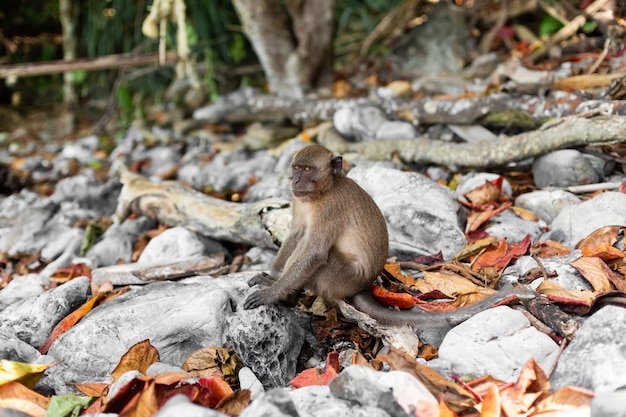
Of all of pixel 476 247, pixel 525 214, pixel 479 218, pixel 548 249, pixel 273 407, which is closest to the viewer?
pixel 273 407

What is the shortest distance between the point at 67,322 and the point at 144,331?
1.89 feet

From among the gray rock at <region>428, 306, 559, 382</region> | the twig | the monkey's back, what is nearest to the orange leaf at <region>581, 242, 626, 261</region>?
the gray rock at <region>428, 306, 559, 382</region>

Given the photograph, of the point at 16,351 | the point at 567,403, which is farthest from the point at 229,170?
the point at 567,403

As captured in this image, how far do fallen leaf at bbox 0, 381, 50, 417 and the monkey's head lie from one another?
1.62 m

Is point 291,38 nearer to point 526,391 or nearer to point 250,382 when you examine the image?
point 250,382

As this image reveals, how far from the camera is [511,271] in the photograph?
3486 mm

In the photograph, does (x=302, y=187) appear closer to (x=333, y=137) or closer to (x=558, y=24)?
(x=333, y=137)

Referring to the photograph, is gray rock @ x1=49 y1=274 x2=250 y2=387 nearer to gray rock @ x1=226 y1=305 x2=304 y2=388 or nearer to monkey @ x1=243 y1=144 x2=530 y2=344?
gray rock @ x1=226 y1=305 x2=304 y2=388

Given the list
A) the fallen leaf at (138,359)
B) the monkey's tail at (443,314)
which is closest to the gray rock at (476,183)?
the monkey's tail at (443,314)

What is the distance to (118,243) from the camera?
4.83 m

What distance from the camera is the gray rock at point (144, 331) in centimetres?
309

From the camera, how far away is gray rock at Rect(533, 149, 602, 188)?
4.48m

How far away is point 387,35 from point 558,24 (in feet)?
6.93

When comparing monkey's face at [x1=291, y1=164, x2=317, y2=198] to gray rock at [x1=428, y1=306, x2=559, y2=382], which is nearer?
gray rock at [x1=428, y1=306, x2=559, y2=382]
